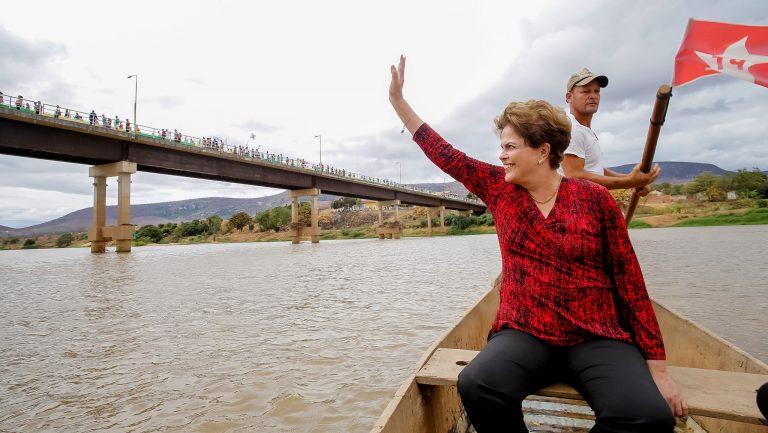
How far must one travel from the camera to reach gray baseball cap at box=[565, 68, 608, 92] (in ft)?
11.5

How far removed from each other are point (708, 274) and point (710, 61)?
1196cm

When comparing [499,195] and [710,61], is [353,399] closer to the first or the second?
[499,195]

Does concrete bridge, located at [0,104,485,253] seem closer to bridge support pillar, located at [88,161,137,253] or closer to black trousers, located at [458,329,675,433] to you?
bridge support pillar, located at [88,161,137,253]

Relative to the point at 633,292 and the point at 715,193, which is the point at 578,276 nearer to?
the point at 633,292

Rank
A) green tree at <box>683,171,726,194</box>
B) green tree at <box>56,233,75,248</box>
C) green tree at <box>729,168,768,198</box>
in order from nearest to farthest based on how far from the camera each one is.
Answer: green tree at <box>729,168,768,198</box>, green tree at <box>683,171,726,194</box>, green tree at <box>56,233,75,248</box>

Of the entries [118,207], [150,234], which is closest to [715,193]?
[118,207]

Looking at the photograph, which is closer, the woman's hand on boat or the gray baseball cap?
the woman's hand on boat

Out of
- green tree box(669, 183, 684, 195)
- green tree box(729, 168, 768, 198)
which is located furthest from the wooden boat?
green tree box(669, 183, 684, 195)

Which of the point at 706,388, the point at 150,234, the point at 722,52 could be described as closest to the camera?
the point at 706,388

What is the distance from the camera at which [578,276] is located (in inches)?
80.2

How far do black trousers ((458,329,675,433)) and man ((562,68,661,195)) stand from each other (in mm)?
1839

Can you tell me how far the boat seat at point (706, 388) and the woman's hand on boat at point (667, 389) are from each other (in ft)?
0.19

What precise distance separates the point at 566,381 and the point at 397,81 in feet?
6.98

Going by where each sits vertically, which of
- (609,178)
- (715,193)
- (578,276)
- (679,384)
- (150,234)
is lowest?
(679,384)
